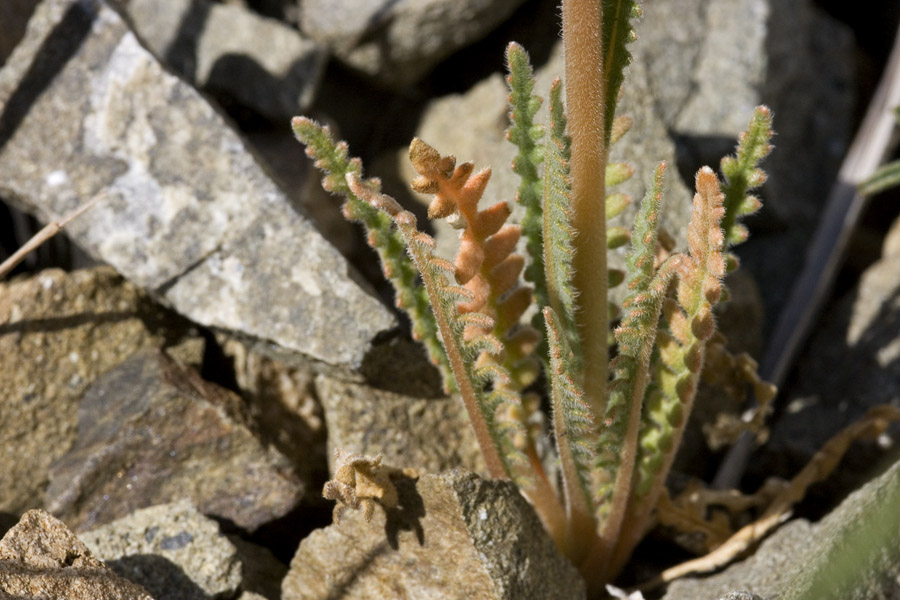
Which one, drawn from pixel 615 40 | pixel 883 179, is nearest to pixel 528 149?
pixel 615 40

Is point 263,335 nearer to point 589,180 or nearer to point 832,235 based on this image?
point 589,180

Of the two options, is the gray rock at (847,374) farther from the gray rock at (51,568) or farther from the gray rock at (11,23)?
the gray rock at (11,23)

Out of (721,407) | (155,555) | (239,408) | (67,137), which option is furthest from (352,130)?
(155,555)

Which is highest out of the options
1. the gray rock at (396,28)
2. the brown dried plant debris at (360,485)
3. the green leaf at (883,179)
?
the gray rock at (396,28)

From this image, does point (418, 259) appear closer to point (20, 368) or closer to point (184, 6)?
point (20, 368)

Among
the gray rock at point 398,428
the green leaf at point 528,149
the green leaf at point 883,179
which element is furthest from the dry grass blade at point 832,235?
the green leaf at point 528,149
